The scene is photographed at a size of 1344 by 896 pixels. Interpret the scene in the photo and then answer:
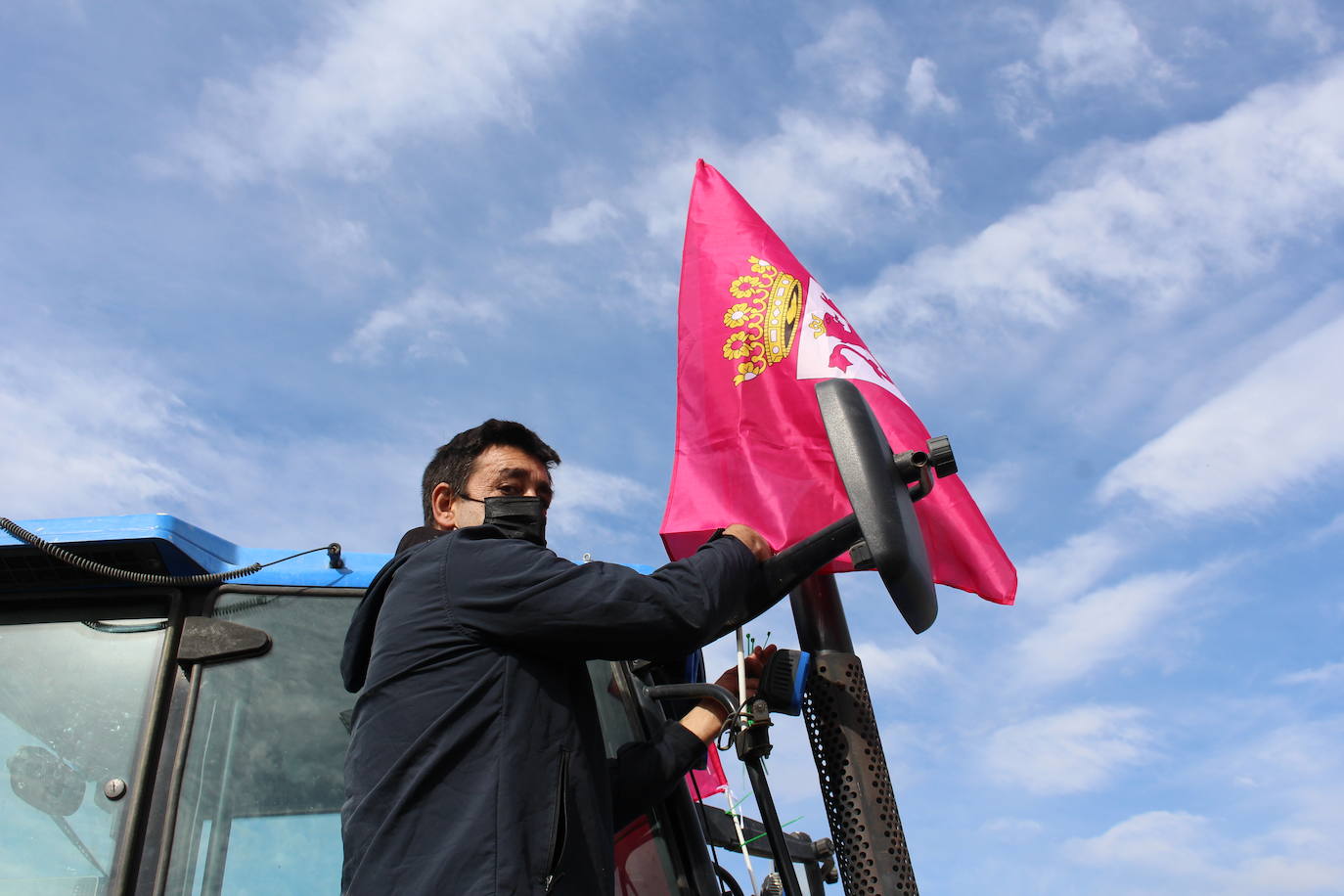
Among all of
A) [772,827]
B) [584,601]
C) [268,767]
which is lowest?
[772,827]

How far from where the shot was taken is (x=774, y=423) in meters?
3.06

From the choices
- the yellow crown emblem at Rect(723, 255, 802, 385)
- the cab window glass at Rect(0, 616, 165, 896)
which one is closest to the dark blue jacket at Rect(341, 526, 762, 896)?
the cab window glass at Rect(0, 616, 165, 896)

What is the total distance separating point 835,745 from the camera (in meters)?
2.17

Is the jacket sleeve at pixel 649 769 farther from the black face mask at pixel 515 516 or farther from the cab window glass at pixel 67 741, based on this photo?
the cab window glass at pixel 67 741

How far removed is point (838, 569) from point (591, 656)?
0.80m

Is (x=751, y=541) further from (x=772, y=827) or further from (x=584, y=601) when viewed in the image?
(x=772, y=827)

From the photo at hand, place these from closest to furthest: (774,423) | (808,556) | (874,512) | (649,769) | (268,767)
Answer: (874,512)
(808,556)
(649,769)
(268,767)
(774,423)

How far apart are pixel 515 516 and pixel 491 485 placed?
0.83 feet

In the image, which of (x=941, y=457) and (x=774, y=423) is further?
(x=774, y=423)

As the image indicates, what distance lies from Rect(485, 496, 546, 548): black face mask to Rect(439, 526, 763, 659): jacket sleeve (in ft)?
0.46

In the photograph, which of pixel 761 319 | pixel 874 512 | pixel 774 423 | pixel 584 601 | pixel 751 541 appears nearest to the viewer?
pixel 874 512

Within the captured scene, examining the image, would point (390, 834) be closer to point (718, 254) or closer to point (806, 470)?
point (806, 470)

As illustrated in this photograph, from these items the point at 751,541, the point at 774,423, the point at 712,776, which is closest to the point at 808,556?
the point at 751,541

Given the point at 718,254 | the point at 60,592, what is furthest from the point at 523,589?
the point at 718,254
